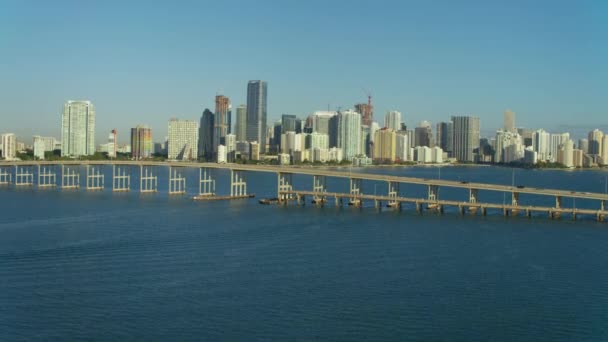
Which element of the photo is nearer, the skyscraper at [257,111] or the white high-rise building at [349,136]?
the white high-rise building at [349,136]

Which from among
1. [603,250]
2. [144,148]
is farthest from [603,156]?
[603,250]

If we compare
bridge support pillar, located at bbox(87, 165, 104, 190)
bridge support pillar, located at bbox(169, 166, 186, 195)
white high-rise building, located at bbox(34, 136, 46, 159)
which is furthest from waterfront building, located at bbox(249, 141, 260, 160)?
bridge support pillar, located at bbox(169, 166, 186, 195)

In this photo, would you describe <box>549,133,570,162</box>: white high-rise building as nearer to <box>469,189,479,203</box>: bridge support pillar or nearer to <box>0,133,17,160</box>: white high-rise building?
<box>0,133,17,160</box>: white high-rise building

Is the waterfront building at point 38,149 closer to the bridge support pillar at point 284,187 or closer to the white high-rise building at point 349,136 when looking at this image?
the white high-rise building at point 349,136

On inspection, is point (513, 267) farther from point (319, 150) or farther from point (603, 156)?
point (603, 156)

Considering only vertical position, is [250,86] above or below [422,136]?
above

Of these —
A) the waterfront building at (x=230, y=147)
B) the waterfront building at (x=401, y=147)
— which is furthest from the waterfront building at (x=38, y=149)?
the waterfront building at (x=401, y=147)

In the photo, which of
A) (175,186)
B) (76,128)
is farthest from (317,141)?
(175,186)
